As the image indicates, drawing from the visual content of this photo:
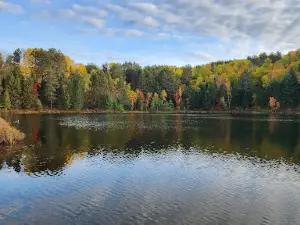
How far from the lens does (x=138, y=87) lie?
152 meters

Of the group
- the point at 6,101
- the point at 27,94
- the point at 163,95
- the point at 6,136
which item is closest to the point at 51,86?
the point at 27,94

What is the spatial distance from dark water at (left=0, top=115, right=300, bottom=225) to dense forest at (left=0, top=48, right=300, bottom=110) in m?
72.9

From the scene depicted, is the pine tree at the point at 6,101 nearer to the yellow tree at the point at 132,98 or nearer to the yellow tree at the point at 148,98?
the yellow tree at the point at 132,98

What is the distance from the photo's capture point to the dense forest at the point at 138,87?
108812 mm

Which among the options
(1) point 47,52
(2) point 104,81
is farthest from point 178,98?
(1) point 47,52

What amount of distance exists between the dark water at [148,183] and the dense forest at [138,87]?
72.9 metres

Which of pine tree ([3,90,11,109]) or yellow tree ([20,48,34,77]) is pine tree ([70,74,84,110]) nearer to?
yellow tree ([20,48,34,77])

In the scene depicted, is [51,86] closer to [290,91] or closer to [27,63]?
[27,63]

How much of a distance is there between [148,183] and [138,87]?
129 metres

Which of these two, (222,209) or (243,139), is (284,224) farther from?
(243,139)

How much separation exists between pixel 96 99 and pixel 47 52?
25849 mm

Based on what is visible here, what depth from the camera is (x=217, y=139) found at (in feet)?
153

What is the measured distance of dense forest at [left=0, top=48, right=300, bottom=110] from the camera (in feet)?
357

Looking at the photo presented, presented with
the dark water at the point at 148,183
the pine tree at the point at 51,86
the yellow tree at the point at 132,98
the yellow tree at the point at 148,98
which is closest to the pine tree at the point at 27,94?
the pine tree at the point at 51,86
